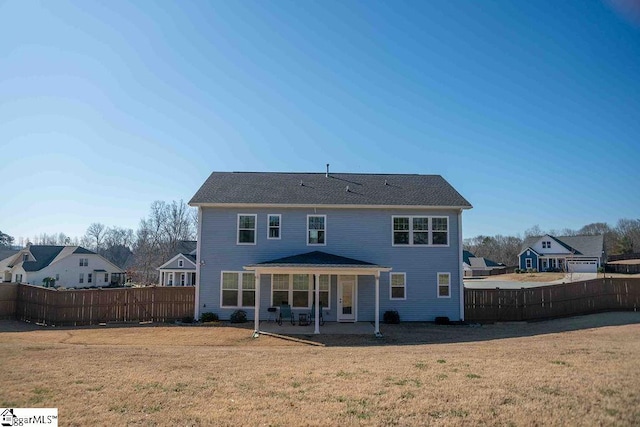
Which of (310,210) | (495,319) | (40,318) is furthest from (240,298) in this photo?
(495,319)

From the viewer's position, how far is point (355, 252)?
827 inches

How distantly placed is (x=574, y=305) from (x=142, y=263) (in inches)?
2284

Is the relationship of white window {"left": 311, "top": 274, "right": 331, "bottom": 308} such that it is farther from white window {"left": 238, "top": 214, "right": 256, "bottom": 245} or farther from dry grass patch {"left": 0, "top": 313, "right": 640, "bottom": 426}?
dry grass patch {"left": 0, "top": 313, "right": 640, "bottom": 426}

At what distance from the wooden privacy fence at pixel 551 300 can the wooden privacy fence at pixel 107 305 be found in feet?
48.7

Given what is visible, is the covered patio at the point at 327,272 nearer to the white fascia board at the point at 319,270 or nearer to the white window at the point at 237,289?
the white fascia board at the point at 319,270

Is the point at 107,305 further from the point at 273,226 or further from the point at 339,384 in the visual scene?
the point at 339,384

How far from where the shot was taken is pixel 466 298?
2145 cm

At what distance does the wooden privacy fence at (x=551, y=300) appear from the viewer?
2148 centimetres

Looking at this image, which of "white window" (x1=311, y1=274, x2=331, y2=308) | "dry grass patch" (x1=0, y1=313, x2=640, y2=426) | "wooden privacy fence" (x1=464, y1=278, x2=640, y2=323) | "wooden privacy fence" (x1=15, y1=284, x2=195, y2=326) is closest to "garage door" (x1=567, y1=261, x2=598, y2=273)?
"wooden privacy fence" (x1=464, y1=278, x2=640, y2=323)

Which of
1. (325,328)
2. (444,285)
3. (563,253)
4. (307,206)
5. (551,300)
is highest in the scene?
(307,206)

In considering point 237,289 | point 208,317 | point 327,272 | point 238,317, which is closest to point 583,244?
point 327,272

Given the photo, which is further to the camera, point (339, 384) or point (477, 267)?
point (477, 267)

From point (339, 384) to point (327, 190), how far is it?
15.2 m

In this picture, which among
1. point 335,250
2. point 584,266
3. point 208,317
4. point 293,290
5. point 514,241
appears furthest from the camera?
point 514,241
